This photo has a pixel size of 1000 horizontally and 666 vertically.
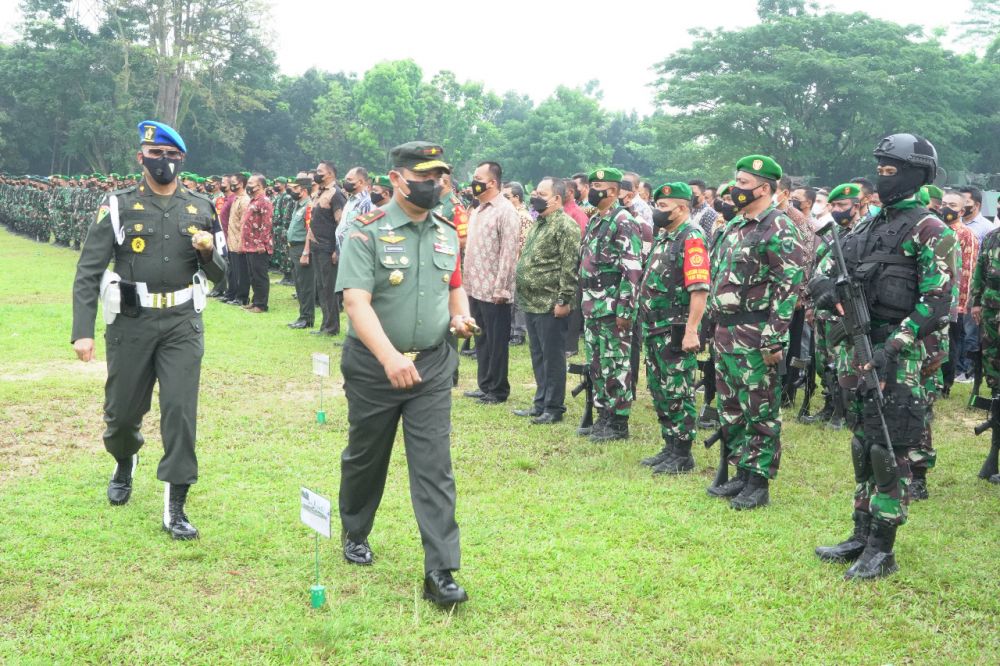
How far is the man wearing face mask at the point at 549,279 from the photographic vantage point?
8.09 metres

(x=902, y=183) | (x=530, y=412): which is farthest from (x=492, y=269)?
(x=902, y=183)

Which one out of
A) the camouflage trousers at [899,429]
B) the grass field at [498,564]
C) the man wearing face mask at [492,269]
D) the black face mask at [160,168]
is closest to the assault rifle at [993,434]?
the grass field at [498,564]

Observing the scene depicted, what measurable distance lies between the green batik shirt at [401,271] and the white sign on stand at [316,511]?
78cm

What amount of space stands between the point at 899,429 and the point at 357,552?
286 cm

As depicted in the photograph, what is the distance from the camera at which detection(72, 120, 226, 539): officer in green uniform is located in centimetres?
515

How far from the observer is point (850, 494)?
625cm

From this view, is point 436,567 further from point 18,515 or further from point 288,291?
point 288,291

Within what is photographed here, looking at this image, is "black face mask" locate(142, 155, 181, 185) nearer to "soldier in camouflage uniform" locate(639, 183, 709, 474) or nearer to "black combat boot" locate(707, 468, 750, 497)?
"soldier in camouflage uniform" locate(639, 183, 709, 474)

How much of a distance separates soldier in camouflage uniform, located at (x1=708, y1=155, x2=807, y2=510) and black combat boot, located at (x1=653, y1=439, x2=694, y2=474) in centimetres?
76

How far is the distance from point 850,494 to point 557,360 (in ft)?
9.13

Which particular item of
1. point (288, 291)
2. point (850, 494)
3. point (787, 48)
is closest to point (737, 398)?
point (850, 494)

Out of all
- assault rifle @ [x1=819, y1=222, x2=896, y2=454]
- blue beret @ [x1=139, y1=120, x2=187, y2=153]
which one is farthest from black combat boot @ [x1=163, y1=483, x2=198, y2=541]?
assault rifle @ [x1=819, y1=222, x2=896, y2=454]

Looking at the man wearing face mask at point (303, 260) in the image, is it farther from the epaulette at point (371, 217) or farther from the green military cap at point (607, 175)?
the epaulette at point (371, 217)

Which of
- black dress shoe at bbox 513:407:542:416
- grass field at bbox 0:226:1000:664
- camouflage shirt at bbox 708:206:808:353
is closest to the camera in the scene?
grass field at bbox 0:226:1000:664
